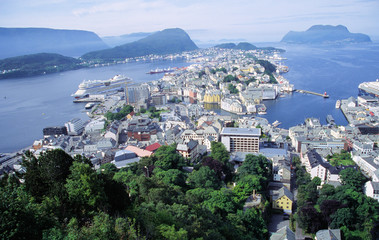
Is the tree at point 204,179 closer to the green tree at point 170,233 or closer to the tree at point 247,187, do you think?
the tree at point 247,187

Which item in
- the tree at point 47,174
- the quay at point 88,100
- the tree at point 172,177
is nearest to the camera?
the tree at point 47,174

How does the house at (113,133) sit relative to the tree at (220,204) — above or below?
below

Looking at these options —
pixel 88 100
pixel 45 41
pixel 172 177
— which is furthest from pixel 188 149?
pixel 45 41

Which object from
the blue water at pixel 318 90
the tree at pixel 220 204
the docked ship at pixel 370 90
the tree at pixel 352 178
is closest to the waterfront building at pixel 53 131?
the tree at pixel 220 204

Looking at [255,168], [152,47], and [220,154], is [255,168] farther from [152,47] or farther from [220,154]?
[152,47]

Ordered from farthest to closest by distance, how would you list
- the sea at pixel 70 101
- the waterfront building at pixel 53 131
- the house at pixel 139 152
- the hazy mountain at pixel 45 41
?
the hazy mountain at pixel 45 41 → the sea at pixel 70 101 → the waterfront building at pixel 53 131 → the house at pixel 139 152

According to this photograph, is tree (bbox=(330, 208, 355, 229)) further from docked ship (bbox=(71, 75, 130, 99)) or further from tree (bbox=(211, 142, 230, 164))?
docked ship (bbox=(71, 75, 130, 99))
